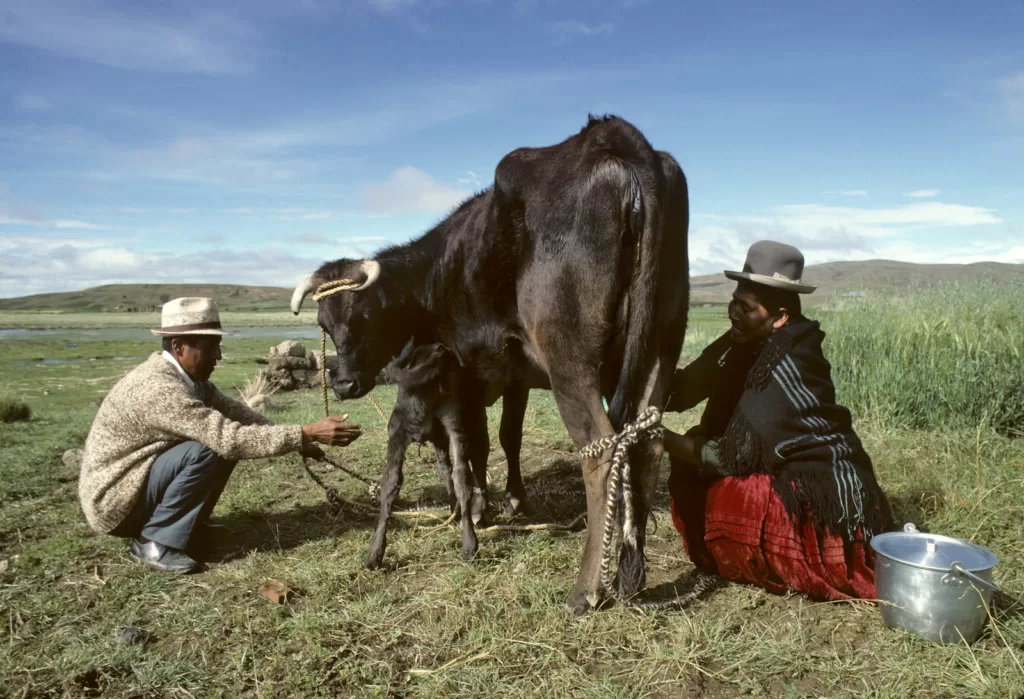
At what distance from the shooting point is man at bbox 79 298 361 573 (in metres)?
4.55

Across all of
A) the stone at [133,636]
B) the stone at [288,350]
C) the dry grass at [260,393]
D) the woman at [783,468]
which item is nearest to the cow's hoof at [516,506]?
the woman at [783,468]

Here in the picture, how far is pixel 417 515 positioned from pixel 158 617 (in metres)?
2.05

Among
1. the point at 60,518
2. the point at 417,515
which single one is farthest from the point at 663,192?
the point at 60,518

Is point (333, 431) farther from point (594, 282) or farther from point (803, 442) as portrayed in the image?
point (803, 442)

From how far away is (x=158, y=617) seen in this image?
12.9 ft

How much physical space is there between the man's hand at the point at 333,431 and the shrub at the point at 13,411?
10.2 m

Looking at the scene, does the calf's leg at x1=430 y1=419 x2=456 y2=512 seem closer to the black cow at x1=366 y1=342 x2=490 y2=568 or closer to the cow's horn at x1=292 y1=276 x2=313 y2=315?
the black cow at x1=366 y1=342 x2=490 y2=568

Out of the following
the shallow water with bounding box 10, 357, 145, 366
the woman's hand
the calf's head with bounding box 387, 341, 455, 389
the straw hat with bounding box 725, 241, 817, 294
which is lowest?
the shallow water with bounding box 10, 357, 145, 366

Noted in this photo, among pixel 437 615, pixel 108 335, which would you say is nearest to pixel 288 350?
pixel 437 615

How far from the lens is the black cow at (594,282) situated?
12.0 feet

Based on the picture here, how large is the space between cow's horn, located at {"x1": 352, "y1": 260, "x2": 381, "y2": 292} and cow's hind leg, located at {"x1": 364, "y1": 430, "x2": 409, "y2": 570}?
3.53ft

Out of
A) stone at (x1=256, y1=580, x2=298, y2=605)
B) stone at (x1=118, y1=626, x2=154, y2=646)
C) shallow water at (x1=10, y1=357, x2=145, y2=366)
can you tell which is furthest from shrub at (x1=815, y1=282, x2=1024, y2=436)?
shallow water at (x1=10, y1=357, x2=145, y2=366)

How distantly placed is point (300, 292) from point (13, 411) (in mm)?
9944

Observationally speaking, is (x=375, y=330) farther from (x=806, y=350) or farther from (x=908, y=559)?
(x=908, y=559)
